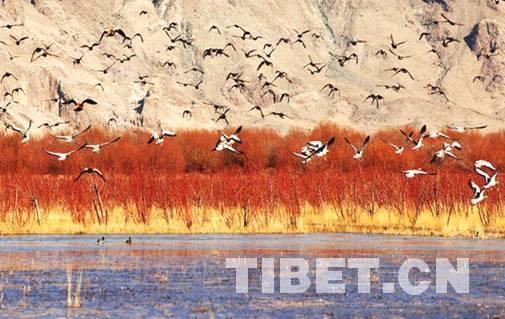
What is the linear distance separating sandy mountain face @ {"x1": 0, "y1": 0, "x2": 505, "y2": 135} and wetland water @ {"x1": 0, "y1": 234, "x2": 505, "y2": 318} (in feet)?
275

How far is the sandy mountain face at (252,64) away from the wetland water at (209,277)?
83889mm

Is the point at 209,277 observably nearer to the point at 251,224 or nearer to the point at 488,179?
the point at 251,224

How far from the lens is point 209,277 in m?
24.0

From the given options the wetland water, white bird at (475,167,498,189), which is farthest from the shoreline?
white bird at (475,167,498,189)

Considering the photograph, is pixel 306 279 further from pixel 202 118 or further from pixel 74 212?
pixel 202 118

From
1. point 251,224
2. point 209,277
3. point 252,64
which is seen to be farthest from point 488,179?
point 252,64

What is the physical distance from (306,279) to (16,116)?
85.9 metres

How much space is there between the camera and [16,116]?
106875 mm

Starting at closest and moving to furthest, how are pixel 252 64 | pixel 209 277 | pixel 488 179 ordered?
pixel 209 277 < pixel 488 179 < pixel 252 64

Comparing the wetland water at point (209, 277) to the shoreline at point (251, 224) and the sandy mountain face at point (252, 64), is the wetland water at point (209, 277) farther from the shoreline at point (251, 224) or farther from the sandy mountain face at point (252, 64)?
the sandy mountain face at point (252, 64)

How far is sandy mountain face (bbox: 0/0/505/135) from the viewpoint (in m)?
126

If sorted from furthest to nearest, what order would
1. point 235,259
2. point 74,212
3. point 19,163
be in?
point 19,163, point 74,212, point 235,259

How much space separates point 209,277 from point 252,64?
118568 millimetres

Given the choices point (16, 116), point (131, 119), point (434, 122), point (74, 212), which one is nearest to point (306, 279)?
point (74, 212)
